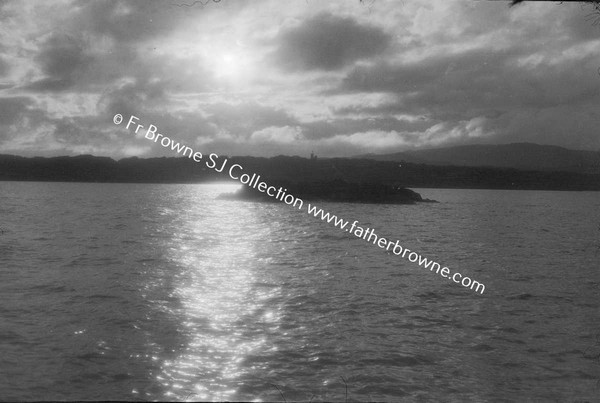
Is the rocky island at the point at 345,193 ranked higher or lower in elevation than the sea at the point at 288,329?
higher

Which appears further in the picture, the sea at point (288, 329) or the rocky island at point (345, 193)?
the rocky island at point (345, 193)

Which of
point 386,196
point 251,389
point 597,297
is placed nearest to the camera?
point 251,389

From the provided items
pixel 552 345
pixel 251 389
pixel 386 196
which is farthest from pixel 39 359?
pixel 386 196

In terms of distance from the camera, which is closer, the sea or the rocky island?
the sea

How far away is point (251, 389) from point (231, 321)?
540cm

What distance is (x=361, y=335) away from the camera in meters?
14.5

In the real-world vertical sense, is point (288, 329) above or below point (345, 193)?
below

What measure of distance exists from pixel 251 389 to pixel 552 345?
9647mm

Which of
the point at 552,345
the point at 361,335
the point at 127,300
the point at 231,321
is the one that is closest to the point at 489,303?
the point at 552,345

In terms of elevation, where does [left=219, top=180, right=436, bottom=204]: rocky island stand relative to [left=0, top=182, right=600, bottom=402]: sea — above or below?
above

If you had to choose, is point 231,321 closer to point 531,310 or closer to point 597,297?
point 531,310

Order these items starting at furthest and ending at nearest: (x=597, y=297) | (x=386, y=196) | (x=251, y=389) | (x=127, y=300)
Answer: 1. (x=386, y=196)
2. (x=597, y=297)
3. (x=127, y=300)
4. (x=251, y=389)

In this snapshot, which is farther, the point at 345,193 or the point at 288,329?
the point at 345,193

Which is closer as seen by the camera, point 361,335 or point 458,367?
point 458,367
